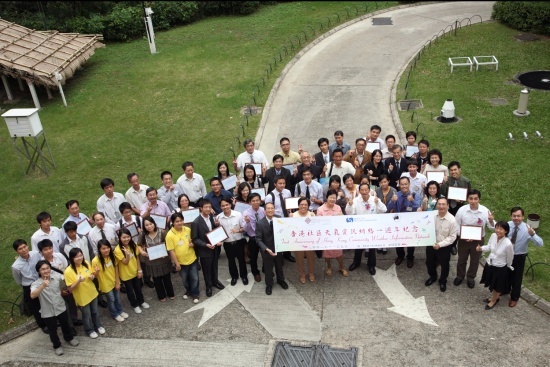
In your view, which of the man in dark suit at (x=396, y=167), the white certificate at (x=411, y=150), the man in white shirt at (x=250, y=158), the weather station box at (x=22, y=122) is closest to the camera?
the man in dark suit at (x=396, y=167)

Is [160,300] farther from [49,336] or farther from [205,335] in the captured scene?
[49,336]

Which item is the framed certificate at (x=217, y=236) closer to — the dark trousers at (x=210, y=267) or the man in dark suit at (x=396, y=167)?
the dark trousers at (x=210, y=267)

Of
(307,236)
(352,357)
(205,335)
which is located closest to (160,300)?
(205,335)

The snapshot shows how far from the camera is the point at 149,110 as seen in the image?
18.9 m

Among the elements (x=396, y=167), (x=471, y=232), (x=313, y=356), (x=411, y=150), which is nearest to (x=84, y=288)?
(x=313, y=356)

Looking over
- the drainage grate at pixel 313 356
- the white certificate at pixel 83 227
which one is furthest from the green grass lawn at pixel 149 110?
the drainage grate at pixel 313 356

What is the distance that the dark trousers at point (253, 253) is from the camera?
35.2 feet

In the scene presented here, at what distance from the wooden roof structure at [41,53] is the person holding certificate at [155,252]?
11326 millimetres

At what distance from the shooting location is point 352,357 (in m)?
9.02

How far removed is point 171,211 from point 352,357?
499 cm

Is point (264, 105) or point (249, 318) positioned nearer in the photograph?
point (249, 318)

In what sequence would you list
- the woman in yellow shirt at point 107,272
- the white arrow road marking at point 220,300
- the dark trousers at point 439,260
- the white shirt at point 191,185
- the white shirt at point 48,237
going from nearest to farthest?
the woman in yellow shirt at point 107,272 < the white shirt at point 48,237 < the dark trousers at point 439,260 < the white arrow road marking at point 220,300 < the white shirt at point 191,185

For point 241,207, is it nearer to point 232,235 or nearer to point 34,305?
point 232,235

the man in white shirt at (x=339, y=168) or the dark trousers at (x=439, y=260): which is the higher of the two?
the man in white shirt at (x=339, y=168)
